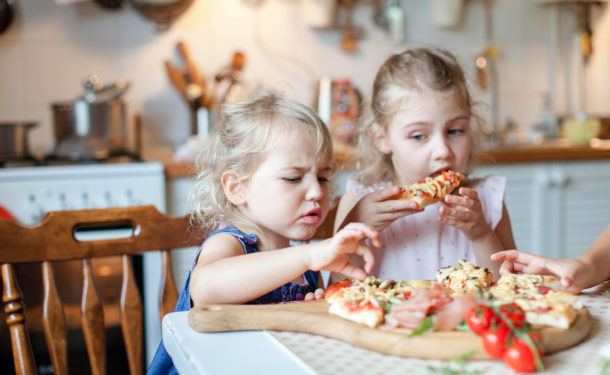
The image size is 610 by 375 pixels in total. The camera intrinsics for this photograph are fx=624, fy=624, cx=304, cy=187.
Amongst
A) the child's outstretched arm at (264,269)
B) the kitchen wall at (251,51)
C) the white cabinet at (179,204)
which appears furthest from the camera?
the kitchen wall at (251,51)

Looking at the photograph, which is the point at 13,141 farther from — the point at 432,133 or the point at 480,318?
the point at 480,318

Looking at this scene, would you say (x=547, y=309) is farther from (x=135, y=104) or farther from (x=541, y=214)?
(x=135, y=104)

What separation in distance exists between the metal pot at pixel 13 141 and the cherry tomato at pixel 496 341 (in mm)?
1887

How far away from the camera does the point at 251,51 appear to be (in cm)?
269

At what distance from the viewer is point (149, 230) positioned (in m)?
1.19

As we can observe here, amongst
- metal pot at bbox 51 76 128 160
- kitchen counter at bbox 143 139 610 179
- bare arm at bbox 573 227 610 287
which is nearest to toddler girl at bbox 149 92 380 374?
bare arm at bbox 573 227 610 287

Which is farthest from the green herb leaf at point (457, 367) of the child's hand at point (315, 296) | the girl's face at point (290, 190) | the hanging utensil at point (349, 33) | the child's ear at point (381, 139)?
the hanging utensil at point (349, 33)

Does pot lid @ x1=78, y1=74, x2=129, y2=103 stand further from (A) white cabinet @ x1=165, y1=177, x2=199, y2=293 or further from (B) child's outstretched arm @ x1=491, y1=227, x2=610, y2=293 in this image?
(B) child's outstretched arm @ x1=491, y1=227, x2=610, y2=293

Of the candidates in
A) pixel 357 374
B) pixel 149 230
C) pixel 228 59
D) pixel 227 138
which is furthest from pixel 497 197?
pixel 228 59

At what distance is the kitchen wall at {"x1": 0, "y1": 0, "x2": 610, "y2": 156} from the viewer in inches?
98.3

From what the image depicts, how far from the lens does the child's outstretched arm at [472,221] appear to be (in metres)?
1.14

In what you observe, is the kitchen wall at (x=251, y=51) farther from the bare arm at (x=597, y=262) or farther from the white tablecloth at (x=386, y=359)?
the white tablecloth at (x=386, y=359)

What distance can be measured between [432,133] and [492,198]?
240mm

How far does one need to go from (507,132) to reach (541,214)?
0.58m
